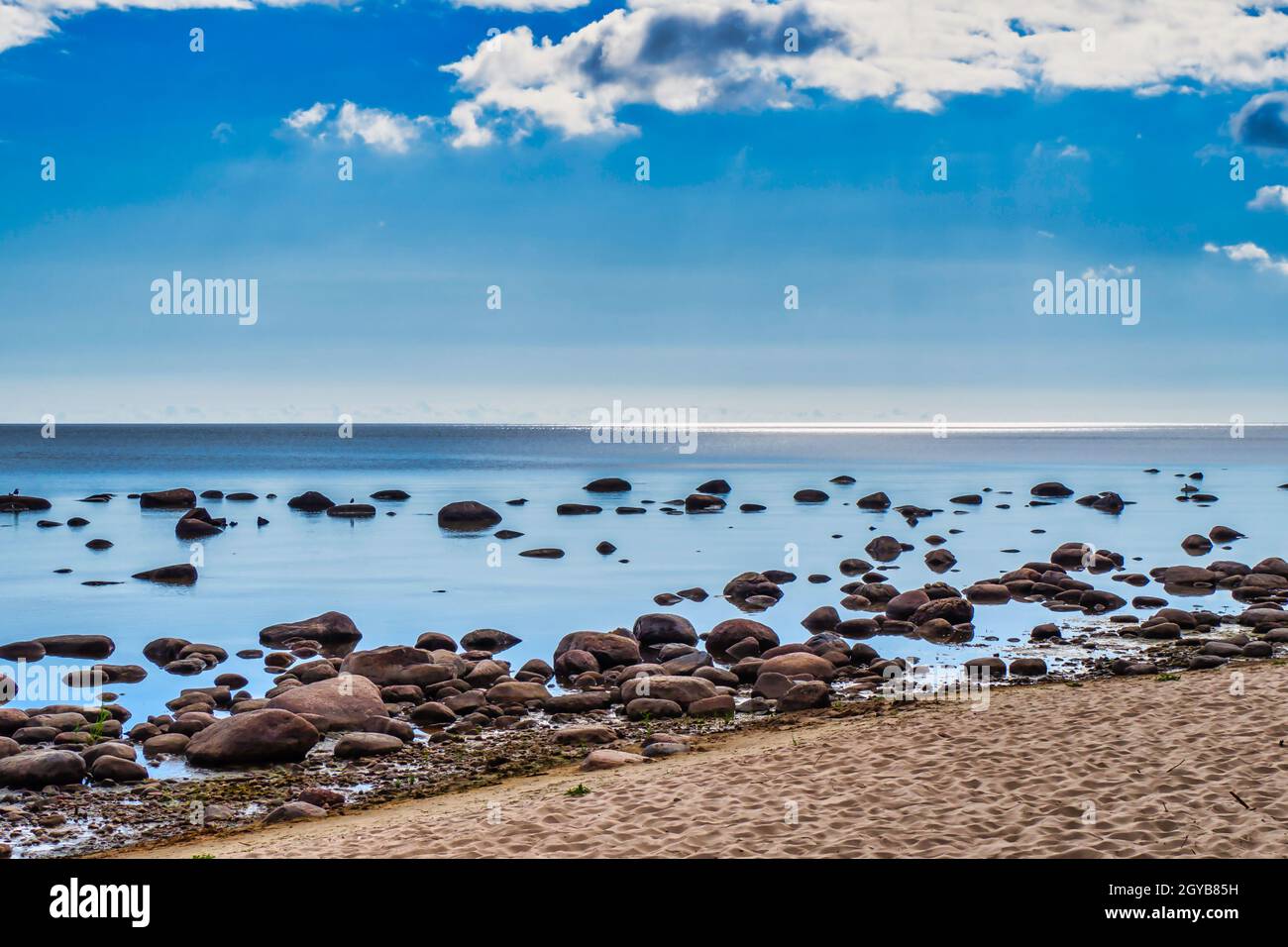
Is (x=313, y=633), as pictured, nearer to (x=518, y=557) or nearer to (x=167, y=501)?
(x=518, y=557)

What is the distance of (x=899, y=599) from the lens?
28547 mm

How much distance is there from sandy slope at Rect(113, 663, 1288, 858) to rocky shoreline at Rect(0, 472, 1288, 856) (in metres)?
1.66

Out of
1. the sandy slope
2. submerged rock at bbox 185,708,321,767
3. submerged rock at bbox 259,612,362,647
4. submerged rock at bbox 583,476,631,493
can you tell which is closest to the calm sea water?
submerged rock at bbox 259,612,362,647

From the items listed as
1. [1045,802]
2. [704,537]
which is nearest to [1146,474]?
[704,537]

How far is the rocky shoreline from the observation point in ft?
47.4

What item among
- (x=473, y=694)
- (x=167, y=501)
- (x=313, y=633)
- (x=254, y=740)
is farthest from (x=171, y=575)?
(x=167, y=501)

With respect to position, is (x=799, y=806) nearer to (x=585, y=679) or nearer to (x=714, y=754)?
(x=714, y=754)

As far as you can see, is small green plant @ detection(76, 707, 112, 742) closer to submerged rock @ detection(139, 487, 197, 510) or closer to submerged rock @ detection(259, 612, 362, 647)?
submerged rock @ detection(259, 612, 362, 647)

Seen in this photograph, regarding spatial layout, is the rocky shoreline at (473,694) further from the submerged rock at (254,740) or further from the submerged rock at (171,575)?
the submerged rock at (171,575)

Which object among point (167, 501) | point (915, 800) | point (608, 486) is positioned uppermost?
point (608, 486)

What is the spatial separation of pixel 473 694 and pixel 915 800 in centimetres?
985

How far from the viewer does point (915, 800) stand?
11680 millimetres

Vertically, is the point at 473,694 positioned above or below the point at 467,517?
below

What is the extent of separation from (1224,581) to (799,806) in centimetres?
2820
